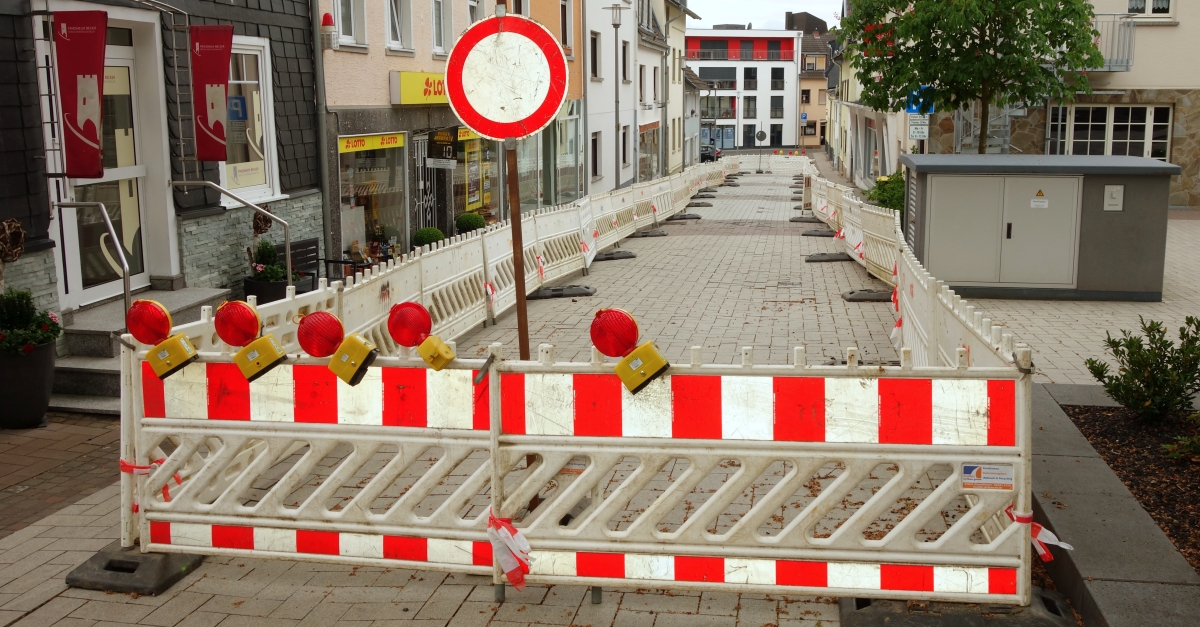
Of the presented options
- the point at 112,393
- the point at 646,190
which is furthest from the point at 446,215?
the point at 112,393

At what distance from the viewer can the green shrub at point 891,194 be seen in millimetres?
21719

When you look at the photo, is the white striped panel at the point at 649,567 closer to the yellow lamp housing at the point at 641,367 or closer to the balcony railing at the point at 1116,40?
the yellow lamp housing at the point at 641,367

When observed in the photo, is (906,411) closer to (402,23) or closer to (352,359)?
(352,359)

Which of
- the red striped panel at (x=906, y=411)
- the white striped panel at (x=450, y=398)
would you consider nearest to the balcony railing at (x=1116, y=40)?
the red striped panel at (x=906, y=411)

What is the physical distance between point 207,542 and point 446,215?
15717 mm

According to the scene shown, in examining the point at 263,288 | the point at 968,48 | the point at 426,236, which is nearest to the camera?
the point at 263,288

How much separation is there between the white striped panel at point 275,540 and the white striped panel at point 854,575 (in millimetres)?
2421

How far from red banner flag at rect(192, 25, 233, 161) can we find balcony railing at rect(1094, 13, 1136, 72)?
2237 centimetres

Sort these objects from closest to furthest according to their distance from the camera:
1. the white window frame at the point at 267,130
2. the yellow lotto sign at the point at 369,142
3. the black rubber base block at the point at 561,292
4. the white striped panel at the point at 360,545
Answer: the white striped panel at the point at 360,545 < the white window frame at the point at 267,130 < the black rubber base block at the point at 561,292 < the yellow lotto sign at the point at 369,142

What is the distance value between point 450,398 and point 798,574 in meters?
1.67

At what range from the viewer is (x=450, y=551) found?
5.08 m

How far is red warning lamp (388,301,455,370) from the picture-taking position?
4867mm

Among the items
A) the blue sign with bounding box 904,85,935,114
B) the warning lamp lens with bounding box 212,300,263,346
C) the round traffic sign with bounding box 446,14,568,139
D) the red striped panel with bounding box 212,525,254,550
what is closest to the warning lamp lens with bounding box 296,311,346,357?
the warning lamp lens with bounding box 212,300,263,346

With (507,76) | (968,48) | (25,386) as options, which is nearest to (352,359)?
(507,76)
